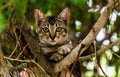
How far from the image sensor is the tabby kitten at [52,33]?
4.22 meters

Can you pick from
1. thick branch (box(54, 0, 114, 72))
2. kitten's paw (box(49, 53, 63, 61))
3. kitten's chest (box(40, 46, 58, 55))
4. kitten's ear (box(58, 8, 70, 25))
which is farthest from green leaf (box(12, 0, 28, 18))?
kitten's ear (box(58, 8, 70, 25))

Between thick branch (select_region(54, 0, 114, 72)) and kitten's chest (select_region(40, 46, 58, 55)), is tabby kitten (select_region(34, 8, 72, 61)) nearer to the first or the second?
kitten's chest (select_region(40, 46, 58, 55))

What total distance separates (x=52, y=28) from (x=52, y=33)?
74 mm

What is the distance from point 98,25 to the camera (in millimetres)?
3330

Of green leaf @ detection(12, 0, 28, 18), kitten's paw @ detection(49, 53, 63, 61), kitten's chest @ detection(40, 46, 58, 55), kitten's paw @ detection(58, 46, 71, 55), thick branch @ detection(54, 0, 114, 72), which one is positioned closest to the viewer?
green leaf @ detection(12, 0, 28, 18)

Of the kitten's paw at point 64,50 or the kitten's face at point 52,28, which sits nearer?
the kitten's paw at point 64,50

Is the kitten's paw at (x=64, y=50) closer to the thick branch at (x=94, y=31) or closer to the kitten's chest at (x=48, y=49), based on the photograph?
the kitten's chest at (x=48, y=49)

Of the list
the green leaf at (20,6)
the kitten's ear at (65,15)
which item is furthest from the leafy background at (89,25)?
the green leaf at (20,6)

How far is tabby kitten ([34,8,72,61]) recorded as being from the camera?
13.9 ft

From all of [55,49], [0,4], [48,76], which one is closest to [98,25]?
[48,76]

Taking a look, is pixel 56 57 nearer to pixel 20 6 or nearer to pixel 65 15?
pixel 65 15

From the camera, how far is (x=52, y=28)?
4.33 m

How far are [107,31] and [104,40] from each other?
0.13 m

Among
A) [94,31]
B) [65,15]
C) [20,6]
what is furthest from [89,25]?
[20,6]
